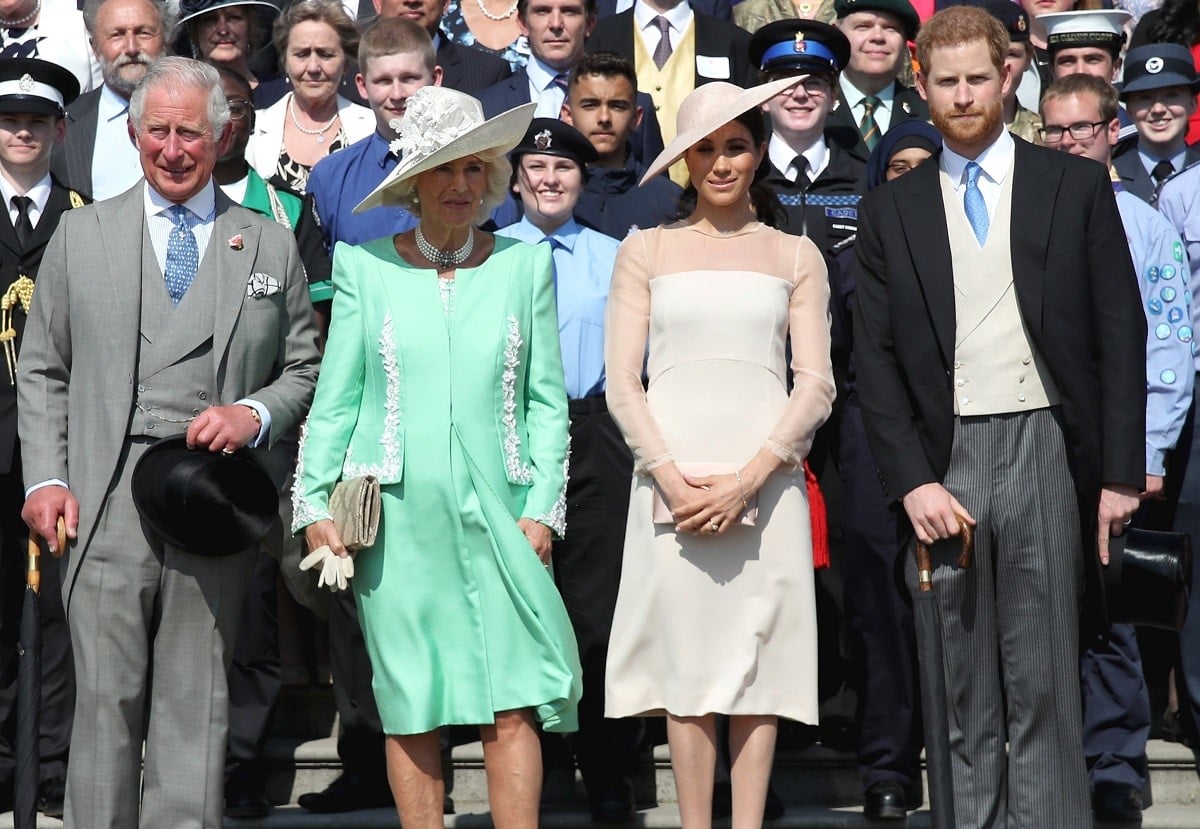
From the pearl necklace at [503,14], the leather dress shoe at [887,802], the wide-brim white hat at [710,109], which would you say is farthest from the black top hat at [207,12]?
the leather dress shoe at [887,802]

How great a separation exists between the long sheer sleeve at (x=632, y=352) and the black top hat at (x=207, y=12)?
11.1 feet

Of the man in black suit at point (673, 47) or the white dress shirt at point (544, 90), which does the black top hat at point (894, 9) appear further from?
the white dress shirt at point (544, 90)

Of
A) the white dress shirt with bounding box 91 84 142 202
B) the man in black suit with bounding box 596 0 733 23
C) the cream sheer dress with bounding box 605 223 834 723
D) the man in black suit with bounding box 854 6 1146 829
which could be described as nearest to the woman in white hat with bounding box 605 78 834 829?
the cream sheer dress with bounding box 605 223 834 723

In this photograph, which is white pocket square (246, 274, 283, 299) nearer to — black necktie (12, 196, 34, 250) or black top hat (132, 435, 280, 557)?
black top hat (132, 435, 280, 557)

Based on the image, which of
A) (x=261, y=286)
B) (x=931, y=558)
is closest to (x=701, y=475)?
(x=931, y=558)

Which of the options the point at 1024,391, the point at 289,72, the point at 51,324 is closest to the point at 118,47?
the point at 289,72

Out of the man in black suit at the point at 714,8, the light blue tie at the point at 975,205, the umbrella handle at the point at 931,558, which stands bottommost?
the umbrella handle at the point at 931,558

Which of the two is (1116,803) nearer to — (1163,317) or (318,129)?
(1163,317)

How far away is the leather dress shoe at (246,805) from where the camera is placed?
6570 mm

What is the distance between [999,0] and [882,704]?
3.62 metres

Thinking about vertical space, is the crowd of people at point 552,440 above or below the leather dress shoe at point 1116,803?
above

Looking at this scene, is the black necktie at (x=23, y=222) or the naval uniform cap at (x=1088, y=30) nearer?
the black necktie at (x=23, y=222)

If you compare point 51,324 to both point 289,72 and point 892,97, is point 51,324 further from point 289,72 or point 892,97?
point 892,97

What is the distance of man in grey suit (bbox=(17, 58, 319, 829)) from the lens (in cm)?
543
